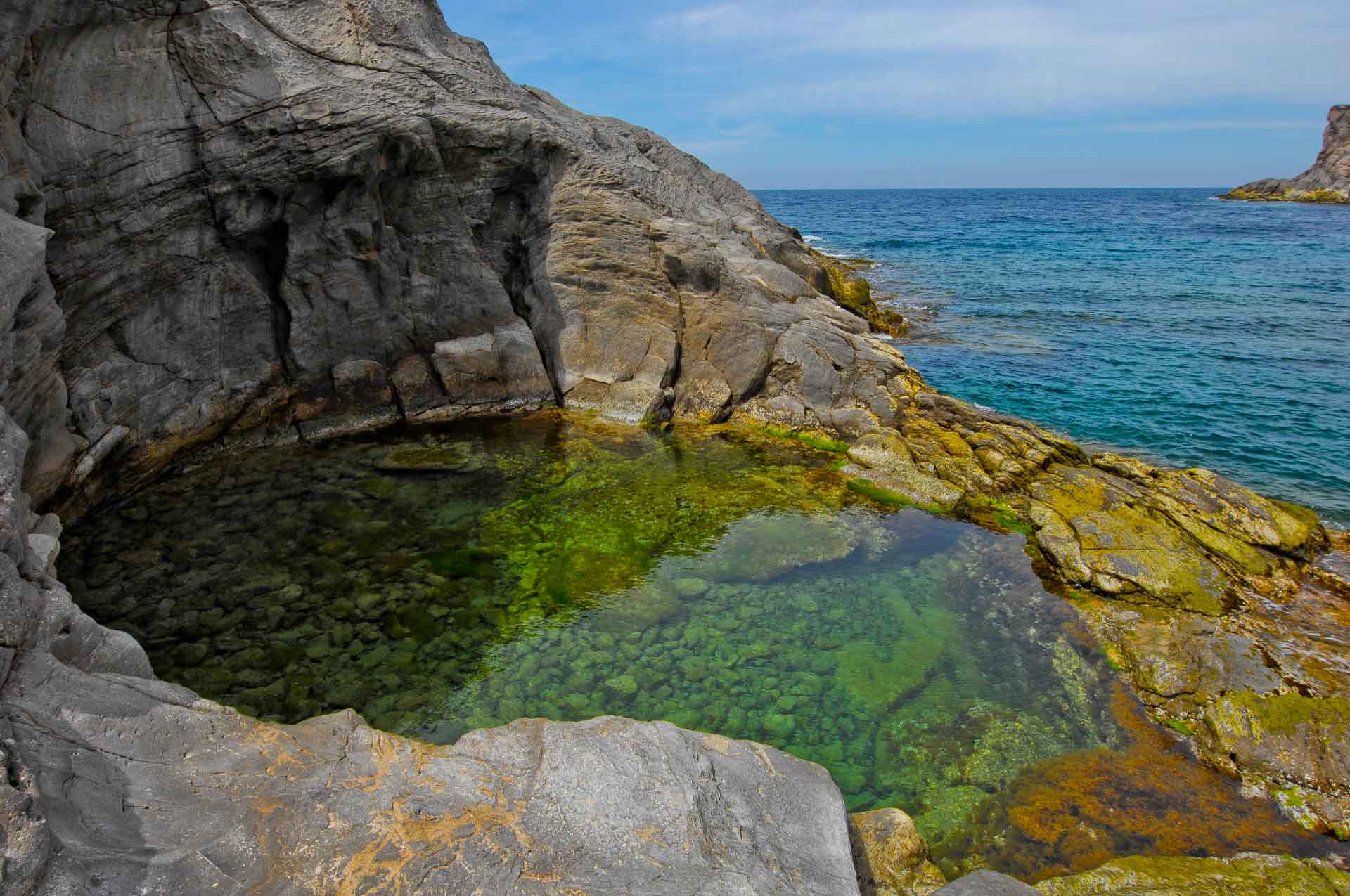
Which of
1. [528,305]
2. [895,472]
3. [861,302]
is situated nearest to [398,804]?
[895,472]

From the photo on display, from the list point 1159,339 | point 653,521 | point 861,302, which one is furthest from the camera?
point 861,302

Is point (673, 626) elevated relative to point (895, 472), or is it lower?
lower

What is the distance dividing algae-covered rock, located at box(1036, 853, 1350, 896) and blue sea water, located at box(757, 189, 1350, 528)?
43.0 ft

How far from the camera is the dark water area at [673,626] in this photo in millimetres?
10453

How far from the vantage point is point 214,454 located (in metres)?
18.1

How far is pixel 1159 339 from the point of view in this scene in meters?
37.1

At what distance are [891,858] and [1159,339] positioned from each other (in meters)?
37.3

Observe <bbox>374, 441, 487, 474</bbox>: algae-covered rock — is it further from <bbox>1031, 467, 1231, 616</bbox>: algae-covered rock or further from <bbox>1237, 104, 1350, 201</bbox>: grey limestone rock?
<bbox>1237, 104, 1350, 201</bbox>: grey limestone rock

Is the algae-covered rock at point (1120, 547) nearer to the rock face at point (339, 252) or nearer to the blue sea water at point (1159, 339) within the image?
the rock face at point (339, 252)

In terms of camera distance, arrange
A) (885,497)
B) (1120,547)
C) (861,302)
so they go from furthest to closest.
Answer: (861,302) < (885,497) < (1120,547)

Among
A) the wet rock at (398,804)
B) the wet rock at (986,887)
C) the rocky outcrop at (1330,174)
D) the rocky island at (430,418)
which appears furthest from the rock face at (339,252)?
the rocky outcrop at (1330,174)

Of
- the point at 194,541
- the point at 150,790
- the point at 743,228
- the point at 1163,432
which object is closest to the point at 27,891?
the point at 150,790

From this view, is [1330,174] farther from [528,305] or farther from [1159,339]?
[528,305]

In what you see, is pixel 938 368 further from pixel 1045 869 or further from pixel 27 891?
pixel 27 891
